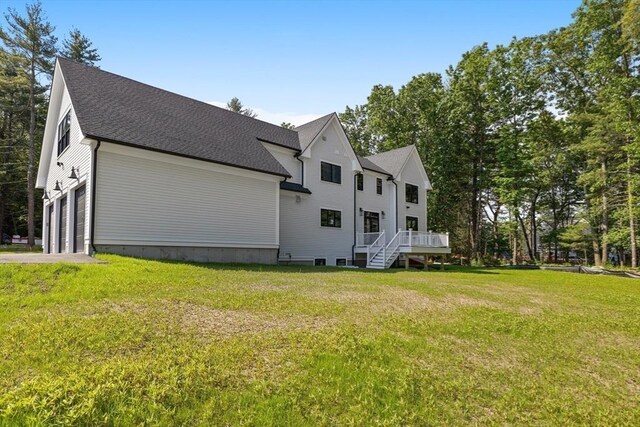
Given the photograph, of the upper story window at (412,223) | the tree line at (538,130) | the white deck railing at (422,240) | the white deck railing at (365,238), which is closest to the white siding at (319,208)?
the white deck railing at (365,238)

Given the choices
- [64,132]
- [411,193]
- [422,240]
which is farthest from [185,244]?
[411,193]

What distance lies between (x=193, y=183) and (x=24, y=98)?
30.1m

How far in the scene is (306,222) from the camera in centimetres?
1928

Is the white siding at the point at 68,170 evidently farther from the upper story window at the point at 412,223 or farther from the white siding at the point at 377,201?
the upper story window at the point at 412,223

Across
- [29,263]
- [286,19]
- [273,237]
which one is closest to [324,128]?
[273,237]

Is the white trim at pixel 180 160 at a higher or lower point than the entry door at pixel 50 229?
higher

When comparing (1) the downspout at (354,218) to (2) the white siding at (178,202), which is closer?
(2) the white siding at (178,202)

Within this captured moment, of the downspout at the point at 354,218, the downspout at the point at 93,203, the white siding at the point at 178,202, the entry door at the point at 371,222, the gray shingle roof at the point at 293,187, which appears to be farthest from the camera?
the entry door at the point at 371,222

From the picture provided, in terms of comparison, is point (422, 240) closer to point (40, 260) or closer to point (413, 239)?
point (413, 239)

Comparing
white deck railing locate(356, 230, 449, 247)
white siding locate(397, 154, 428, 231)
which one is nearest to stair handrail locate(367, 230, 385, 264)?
white deck railing locate(356, 230, 449, 247)

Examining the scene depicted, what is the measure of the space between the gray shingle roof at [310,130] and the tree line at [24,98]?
855 inches

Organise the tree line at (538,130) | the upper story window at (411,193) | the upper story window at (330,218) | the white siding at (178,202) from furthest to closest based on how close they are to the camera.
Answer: the upper story window at (411,193) < the tree line at (538,130) < the upper story window at (330,218) < the white siding at (178,202)

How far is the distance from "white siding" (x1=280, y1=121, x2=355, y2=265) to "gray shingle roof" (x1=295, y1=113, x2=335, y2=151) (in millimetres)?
396

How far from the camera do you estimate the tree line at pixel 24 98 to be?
2858cm
